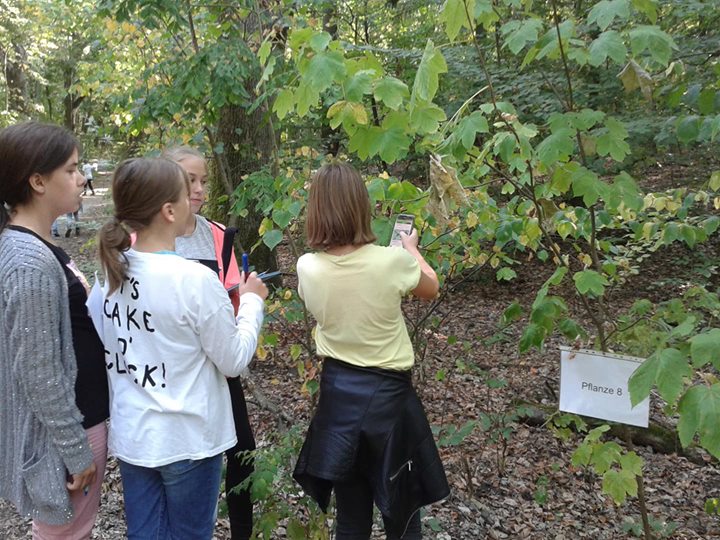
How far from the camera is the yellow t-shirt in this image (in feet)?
6.51

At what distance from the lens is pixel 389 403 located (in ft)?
6.69

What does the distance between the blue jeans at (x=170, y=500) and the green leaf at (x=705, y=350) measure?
5.04ft

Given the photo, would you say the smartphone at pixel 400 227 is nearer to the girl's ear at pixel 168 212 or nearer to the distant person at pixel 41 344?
the girl's ear at pixel 168 212

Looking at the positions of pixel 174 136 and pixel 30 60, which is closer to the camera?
pixel 174 136

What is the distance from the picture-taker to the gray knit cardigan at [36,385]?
164cm

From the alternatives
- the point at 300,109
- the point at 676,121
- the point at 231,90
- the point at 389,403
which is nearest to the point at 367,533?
the point at 389,403

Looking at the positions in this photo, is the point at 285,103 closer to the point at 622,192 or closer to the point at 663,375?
the point at 622,192

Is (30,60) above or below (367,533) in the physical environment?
above

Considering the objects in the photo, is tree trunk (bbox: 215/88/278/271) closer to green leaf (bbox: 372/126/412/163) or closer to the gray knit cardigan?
green leaf (bbox: 372/126/412/163)

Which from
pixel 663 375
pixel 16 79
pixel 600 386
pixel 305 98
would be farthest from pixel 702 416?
pixel 16 79

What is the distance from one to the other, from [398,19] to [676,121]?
8383mm

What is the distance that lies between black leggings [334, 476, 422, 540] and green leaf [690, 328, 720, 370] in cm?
117

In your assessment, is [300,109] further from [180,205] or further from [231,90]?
[231,90]

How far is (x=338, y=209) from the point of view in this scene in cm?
197
